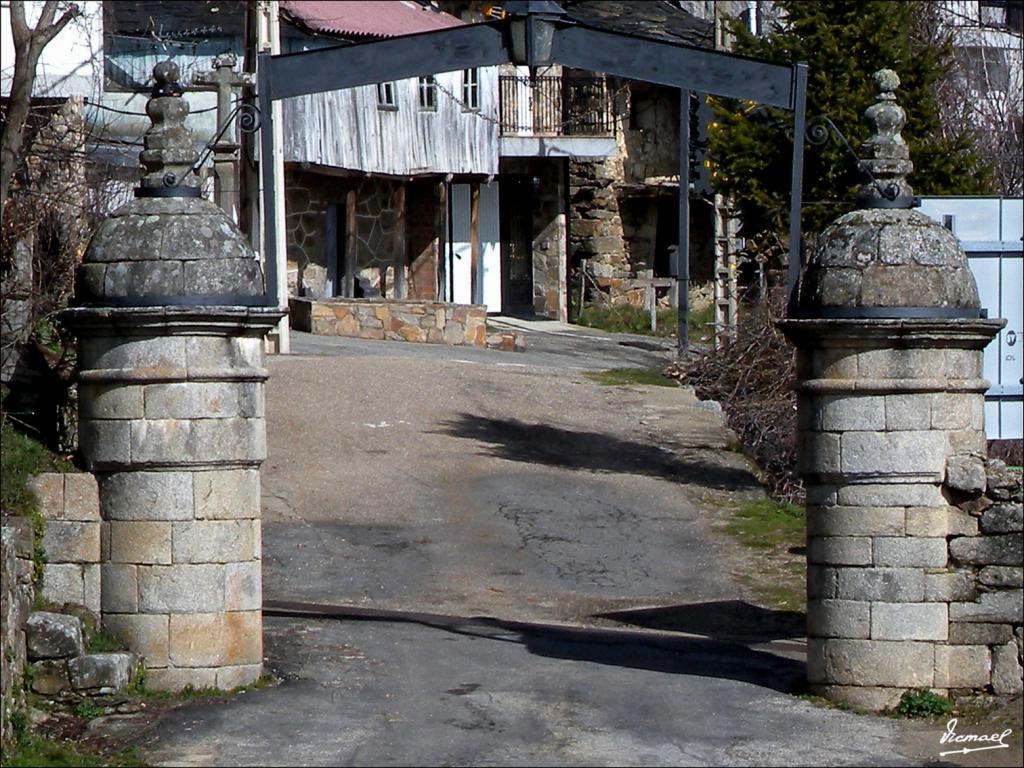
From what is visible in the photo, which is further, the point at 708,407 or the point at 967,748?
the point at 708,407

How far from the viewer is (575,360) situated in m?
25.3

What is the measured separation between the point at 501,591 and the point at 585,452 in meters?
4.77

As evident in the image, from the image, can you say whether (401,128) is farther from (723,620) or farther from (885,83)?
(885,83)

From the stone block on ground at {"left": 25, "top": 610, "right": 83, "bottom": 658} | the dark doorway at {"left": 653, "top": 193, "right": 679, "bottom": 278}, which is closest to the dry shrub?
the stone block on ground at {"left": 25, "top": 610, "right": 83, "bottom": 658}

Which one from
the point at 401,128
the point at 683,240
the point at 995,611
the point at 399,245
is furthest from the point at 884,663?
the point at 399,245

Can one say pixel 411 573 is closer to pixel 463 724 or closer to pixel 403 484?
pixel 403 484

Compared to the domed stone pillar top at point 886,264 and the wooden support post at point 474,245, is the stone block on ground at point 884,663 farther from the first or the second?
the wooden support post at point 474,245

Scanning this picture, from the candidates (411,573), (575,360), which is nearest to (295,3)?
(575,360)

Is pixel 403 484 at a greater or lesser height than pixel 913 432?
lesser

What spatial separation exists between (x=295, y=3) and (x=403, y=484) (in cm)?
Result: 1472

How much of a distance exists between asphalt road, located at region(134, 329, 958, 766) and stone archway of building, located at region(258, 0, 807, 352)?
2.47 meters

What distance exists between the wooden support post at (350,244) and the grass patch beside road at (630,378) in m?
7.82

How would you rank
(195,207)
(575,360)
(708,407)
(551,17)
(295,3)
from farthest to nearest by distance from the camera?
(295,3) < (575,360) < (708,407) < (551,17) < (195,207)

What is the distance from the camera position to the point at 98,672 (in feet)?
28.5
